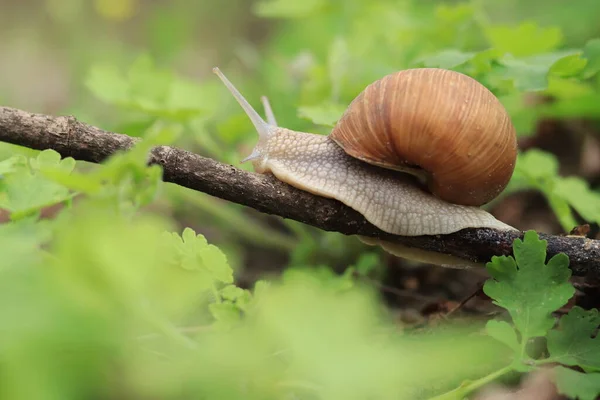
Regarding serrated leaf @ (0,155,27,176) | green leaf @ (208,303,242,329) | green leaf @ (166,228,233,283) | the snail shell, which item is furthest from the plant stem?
green leaf @ (208,303,242,329)

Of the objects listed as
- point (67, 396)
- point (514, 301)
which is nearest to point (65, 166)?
point (67, 396)

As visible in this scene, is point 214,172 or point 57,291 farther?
point 214,172

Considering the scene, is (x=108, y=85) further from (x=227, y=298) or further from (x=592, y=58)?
(x=592, y=58)

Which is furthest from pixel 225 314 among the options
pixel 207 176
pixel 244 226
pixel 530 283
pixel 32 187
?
pixel 244 226

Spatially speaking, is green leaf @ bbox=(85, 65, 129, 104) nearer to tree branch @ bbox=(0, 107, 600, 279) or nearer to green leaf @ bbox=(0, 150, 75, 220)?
tree branch @ bbox=(0, 107, 600, 279)

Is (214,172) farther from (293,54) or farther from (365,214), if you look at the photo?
(293,54)

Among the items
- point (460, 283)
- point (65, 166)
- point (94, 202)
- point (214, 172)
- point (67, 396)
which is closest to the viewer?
point (67, 396)
